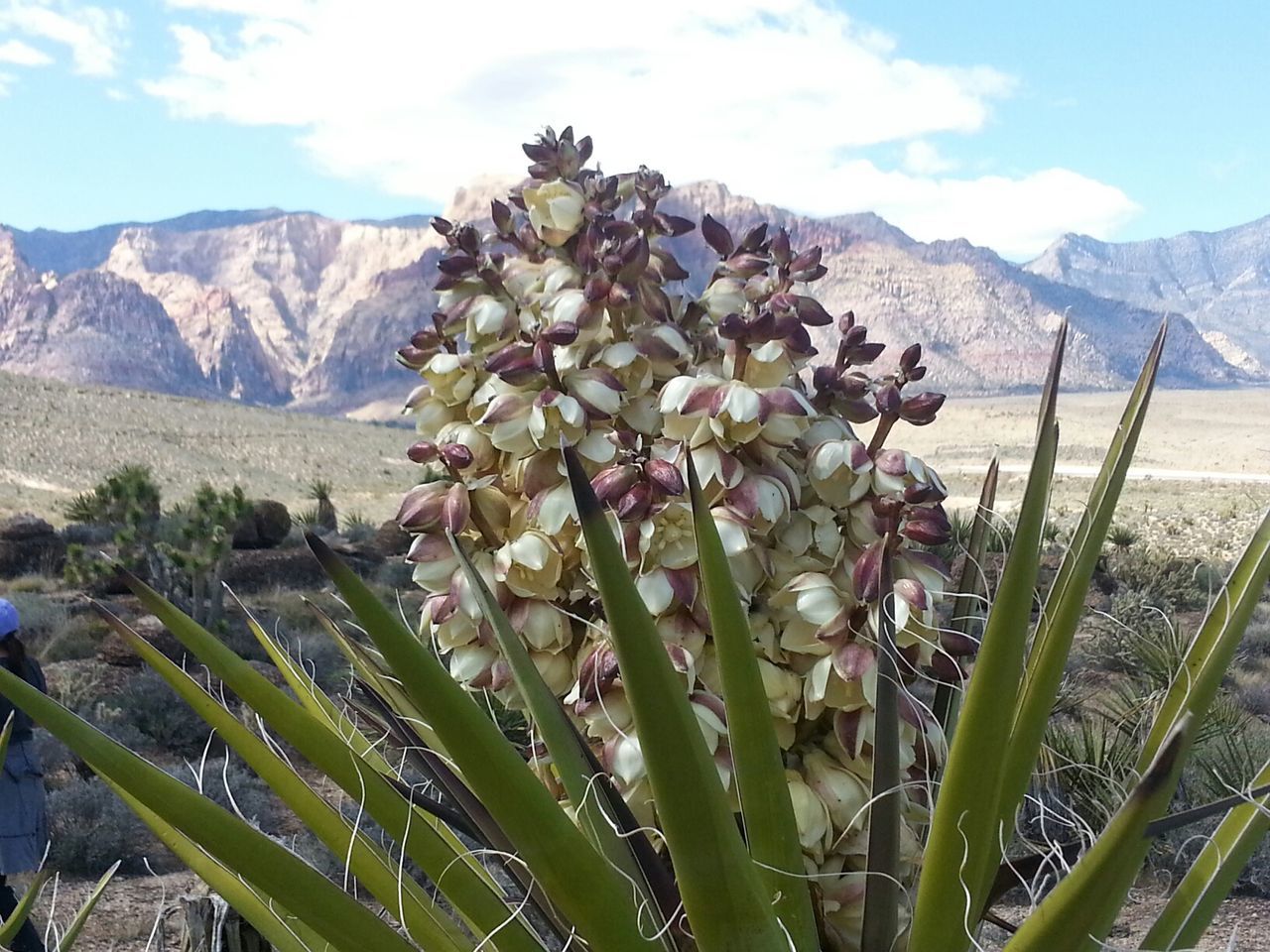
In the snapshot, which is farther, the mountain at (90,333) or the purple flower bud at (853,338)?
the mountain at (90,333)

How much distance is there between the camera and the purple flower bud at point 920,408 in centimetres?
118

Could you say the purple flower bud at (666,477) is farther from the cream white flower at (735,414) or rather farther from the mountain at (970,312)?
the mountain at (970,312)

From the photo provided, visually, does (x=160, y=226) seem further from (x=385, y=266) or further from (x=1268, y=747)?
(x=1268, y=747)

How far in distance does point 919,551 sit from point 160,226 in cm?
18064

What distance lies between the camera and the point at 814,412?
3.72ft

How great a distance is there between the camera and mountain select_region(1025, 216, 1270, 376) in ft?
506

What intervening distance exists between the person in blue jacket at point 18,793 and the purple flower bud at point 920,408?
3.33 m

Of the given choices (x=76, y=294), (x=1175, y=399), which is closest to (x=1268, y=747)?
(x=1175, y=399)

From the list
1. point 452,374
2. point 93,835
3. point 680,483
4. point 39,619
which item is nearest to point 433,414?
point 452,374

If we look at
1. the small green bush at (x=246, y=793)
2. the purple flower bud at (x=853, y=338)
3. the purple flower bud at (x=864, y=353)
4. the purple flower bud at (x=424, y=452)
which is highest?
the purple flower bud at (x=853, y=338)

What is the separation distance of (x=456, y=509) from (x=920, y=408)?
19.0 inches

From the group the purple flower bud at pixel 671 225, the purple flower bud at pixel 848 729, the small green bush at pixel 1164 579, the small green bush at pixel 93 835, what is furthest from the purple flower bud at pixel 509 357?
the small green bush at pixel 1164 579

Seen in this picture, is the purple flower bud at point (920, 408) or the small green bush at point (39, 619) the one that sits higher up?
the purple flower bud at point (920, 408)

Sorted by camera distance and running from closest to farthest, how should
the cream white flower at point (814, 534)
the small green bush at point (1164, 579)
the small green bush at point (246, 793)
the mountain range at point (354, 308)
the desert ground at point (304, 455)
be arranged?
the cream white flower at point (814, 534)
the small green bush at point (246, 793)
the small green bush at point (1164, 579)
the desert ground at point (304, 455)
the mountain range at point (354, 308)
